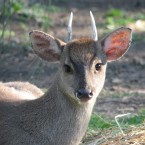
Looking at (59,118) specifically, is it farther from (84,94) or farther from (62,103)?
(84,94)

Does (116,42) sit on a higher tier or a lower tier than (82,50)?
lower

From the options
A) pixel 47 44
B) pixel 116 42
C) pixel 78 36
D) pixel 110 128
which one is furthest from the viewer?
pixel 78 36

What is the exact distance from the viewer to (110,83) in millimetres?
12203

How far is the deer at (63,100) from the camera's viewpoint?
7742 millimetres

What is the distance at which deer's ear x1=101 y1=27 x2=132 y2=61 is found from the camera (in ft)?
27.0

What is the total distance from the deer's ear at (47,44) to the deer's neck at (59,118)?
0.34 m

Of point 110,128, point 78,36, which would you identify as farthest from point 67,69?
point 78,36

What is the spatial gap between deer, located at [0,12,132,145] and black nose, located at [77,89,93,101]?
0.06ft

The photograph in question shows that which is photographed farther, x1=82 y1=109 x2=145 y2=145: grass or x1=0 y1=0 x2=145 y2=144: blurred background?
x1=0 y1=0 x2=145 y2=144: blurred background

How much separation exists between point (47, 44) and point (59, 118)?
0.80 meters

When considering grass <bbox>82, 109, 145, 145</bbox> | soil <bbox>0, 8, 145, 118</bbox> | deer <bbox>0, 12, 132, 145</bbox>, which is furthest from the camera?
soil <bbox>0, 8, 145, 118</bbox>

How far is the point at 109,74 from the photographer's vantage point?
12750 mm

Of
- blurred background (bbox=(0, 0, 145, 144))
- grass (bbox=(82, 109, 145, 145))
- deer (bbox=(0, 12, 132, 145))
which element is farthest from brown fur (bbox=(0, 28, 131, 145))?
blurred background (bbox=(0, 0, 145, 144))

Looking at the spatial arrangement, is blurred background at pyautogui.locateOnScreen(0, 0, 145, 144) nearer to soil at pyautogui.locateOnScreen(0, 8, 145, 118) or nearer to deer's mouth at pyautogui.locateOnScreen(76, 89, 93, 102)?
soil at pyautogui.locateOnScreen(0, 8, 145, 118)
